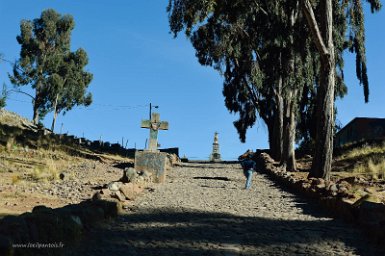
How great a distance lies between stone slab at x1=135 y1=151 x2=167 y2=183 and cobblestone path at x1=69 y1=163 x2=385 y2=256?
4.14m

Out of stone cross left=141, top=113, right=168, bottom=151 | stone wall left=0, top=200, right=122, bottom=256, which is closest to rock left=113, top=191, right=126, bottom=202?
stone wall left=0, top=200, right=122, bottom=256

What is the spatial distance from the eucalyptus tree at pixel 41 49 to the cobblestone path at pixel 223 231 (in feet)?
143

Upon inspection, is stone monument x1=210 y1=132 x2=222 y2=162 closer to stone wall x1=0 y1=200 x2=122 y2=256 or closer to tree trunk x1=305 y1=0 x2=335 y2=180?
tree trunk x1=305 y1=0 x2=335 y2=180

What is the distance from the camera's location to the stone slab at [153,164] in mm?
14703

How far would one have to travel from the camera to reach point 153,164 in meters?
14.8

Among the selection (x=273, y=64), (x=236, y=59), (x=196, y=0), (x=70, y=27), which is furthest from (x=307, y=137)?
(x=70, y=27)

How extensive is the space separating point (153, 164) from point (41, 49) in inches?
1595

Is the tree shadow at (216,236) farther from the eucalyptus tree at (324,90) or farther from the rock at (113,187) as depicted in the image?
the eucalyptus tree at (324,90)

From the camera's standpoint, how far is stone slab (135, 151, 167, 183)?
14.7 metres

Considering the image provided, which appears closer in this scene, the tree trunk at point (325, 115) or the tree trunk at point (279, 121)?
the tree trunk at point (325, 115)

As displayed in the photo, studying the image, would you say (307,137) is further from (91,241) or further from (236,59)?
(91,241)

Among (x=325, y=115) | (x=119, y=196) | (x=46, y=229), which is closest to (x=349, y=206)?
(x=119, y=196)

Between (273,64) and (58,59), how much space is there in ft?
110

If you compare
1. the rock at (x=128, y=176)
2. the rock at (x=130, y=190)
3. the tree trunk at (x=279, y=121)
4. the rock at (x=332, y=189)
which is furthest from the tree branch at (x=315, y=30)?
the tree trunk at (x=279, y=121)
